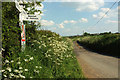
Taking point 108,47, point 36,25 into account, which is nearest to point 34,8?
point 36,25

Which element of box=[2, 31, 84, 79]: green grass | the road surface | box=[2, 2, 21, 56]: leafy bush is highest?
box=[2, 2, 21, 56]: leafy bush

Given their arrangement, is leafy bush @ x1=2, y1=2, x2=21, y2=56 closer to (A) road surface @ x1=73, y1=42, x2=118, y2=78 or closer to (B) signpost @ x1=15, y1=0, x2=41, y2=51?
(B) signpost @ x1=15, y1=0, x2=41, y2=51

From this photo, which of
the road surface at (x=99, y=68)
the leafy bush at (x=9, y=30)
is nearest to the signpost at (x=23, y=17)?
the leafy bush at (x=9, y=30)

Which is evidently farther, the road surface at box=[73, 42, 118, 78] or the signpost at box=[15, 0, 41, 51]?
the road surface at box=[73, 42, 118, 78]

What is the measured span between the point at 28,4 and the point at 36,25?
1.28 m

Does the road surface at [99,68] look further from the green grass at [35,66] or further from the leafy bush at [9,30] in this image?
the leafy bush at [9,30]

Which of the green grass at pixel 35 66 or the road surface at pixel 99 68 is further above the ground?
the green grass at pixel 35 66

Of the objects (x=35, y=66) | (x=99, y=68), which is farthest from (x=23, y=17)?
(x=99, y=68)

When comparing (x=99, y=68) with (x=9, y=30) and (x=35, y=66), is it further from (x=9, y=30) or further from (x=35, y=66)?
(x=9, y=30)

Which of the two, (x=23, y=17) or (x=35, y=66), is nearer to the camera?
(x=35, y=66)

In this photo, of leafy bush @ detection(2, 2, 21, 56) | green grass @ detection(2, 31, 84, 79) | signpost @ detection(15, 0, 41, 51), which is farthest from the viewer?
signpost @ detection(15, 0, 41, 51)

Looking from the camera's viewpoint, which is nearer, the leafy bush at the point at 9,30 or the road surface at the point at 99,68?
the leafy bush at the point at 9,30

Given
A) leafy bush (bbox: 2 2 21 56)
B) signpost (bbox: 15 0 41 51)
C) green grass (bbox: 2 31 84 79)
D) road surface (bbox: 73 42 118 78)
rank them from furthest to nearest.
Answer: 1. road surface (bbox: 73 42 118 78)
2. signpost (bbox: 15 0 41 51)
3. leafy bush (bbox: 2 2 21 56)
4. green grass (bbox: 2 31 84 79)

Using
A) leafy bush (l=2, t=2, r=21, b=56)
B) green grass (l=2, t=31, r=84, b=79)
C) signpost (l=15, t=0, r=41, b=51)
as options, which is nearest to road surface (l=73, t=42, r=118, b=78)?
green grass (l=2, t=31, r=84, b=79)
